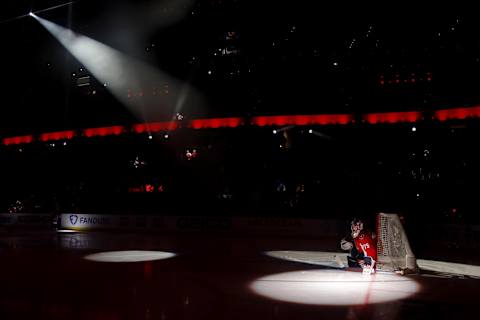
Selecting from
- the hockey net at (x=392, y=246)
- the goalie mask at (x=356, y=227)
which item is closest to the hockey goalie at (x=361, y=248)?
the goalie mask at (x=356, y=227)

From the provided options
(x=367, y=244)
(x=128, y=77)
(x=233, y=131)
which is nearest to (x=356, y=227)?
(x=367, y=244)

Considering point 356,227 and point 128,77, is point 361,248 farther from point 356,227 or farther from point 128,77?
point 128,77

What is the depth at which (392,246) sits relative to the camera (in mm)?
11242

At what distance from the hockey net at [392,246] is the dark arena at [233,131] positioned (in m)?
1.11

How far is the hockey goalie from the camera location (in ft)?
34.0

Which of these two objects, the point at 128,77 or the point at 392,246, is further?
the point at 128,77

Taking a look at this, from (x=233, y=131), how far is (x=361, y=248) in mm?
17748

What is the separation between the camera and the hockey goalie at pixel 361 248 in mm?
10367

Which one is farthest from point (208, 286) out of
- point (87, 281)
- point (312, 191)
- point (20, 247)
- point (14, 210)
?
point (14, 210)

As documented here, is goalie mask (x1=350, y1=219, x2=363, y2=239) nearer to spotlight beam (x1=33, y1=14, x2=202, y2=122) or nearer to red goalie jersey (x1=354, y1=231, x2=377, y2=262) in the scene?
red goalie jersey (x1=354, y1=231, x2=377, y2=262)

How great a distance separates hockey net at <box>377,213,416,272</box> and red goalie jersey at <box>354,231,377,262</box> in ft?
2.77

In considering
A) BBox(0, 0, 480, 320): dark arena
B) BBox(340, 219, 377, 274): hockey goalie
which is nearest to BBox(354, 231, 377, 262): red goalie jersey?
BBox(340, 219, 377, 274): hockey goalie

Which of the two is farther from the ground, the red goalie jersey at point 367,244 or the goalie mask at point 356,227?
the goalie mask at point 356,227

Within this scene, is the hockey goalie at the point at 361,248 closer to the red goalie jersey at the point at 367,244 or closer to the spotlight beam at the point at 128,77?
the red goalie jersey at the point at 367,244
